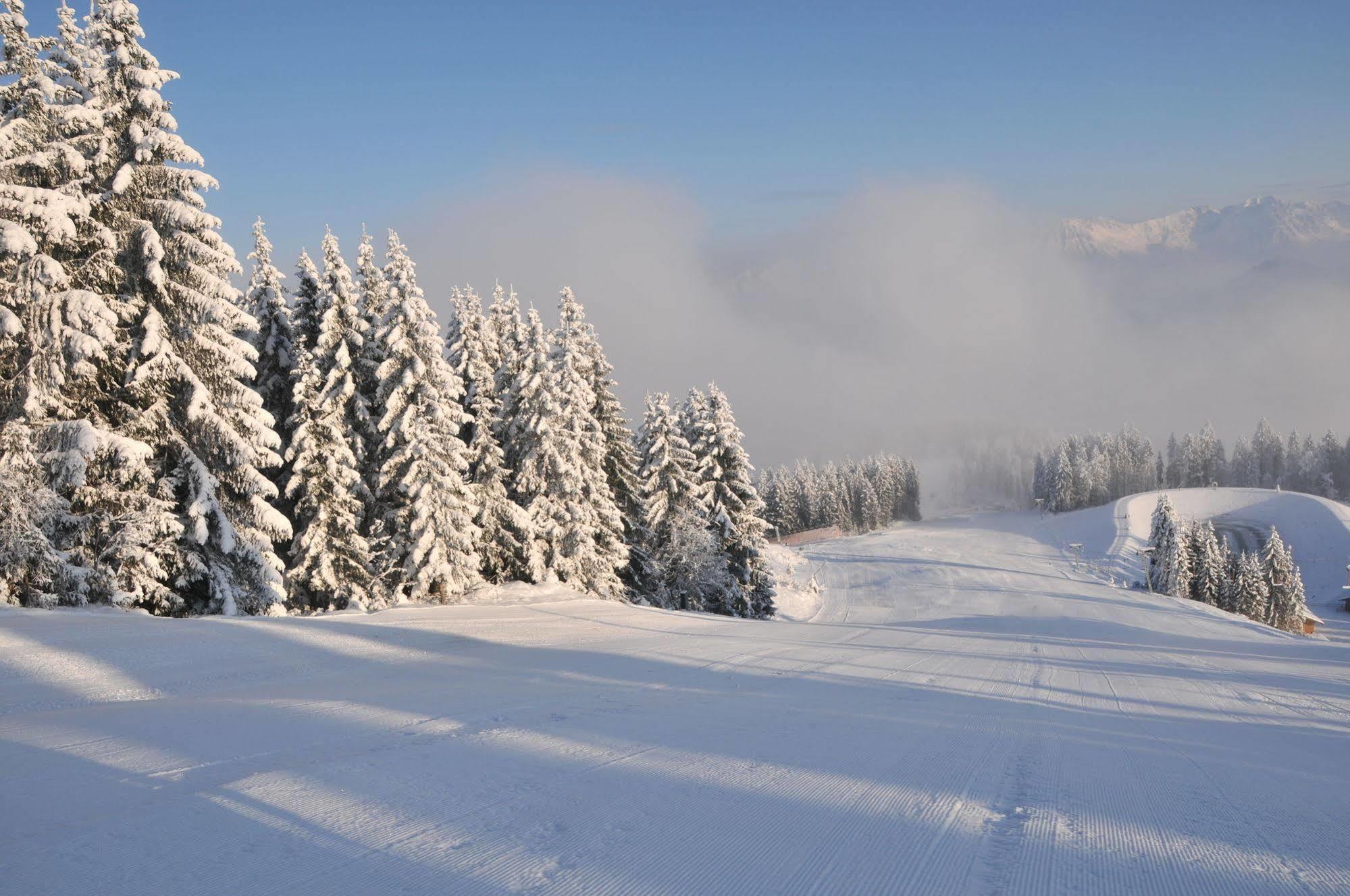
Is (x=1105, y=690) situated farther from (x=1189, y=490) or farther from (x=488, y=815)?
(x=1189, y=490)

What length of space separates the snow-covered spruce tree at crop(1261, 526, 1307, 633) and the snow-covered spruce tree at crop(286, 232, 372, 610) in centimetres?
7099

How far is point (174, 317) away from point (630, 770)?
15736 millimetres

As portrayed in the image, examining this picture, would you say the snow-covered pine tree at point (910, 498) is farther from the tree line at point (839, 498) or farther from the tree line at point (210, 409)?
the tree line at point (210, 409)

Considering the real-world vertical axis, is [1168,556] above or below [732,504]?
below

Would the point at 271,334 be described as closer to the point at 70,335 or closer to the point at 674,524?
the point at 70,335

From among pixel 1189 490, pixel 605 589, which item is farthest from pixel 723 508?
pixel 1189 490

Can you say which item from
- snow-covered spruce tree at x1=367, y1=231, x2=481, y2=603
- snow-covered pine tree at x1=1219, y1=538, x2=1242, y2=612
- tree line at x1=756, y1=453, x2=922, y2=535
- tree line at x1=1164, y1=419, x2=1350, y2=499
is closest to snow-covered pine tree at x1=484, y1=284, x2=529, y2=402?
snow-covered spruce tree at x1=367, y1=231, x2=481, y2=603

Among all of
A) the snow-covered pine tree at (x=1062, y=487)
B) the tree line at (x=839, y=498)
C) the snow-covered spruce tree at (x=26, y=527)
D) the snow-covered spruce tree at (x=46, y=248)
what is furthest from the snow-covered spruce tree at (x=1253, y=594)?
the snow-covered pine tree at (x=1062, y=487)

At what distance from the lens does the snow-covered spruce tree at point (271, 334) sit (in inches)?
933

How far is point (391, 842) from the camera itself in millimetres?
4117

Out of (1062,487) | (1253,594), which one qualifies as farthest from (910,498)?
(1253,594)

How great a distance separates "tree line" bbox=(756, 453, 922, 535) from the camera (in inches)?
Result: 4488

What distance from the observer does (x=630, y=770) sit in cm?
562

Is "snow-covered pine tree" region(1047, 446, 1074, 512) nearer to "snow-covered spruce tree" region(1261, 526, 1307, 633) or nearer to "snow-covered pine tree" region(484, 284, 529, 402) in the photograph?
"snow-covered spruce tree" region(1261, 526, 1307, 633)
